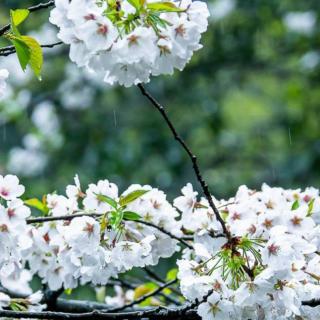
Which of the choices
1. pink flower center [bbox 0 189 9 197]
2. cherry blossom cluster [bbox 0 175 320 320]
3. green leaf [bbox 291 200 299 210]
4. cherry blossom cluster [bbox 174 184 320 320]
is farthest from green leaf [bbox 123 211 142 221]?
green leaf [bbox 291 200 299 210]

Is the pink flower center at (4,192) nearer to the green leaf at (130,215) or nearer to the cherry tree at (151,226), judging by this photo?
the cherry tree at (151,226)

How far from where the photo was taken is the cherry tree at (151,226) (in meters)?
1.47

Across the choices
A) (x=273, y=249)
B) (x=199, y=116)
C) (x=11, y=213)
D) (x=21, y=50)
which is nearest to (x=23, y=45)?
(x=21, y=50)

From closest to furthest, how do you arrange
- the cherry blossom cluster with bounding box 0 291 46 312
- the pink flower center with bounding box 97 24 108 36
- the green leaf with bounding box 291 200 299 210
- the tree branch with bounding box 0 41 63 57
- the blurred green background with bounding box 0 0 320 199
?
the pink flower center with bounding box 97 24 108 36, the tree branch with bounding box 0 41 63 57, the cherry blossom cluster with bounding box 0 291 46 312, the green leaf with bounding box 291 200 299 210, the blurred green background with bounding box 0 0 320 199

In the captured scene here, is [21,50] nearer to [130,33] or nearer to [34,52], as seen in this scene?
[34,52]

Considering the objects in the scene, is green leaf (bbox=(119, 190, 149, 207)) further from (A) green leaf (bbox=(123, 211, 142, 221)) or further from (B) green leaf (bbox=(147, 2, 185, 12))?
(B) green leaf (bbox=(147, 2, 185, 12))

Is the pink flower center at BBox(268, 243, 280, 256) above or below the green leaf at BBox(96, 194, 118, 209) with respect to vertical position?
below

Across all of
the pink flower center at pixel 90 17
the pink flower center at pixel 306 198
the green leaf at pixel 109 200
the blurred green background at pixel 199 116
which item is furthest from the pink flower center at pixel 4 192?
the blurred green background at pixel 199 116

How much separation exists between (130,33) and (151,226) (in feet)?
1.89

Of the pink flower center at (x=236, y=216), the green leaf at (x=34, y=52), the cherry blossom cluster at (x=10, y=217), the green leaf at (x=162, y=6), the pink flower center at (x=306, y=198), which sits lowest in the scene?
the cherry blossom cluster at (x=10, y=217)

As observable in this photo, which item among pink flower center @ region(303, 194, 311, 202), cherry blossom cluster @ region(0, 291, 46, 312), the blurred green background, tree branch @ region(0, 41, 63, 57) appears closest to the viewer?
tree branch @ region(0, 41, 63, 57)

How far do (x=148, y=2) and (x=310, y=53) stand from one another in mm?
7125

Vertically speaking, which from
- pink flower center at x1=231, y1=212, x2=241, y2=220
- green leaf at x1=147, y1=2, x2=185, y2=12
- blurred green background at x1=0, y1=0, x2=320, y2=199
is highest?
blurred green background at x1=0, y1=0, x2=320, y2=199

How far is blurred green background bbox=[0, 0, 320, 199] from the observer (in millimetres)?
8172
